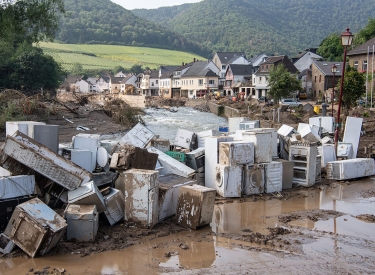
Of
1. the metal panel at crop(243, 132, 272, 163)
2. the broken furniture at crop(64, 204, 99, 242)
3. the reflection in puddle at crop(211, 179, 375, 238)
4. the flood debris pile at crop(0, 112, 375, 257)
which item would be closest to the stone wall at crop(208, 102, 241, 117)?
the flood debris pile at crop(0, 112, 375, 257)

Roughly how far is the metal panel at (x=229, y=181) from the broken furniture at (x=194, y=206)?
6.45 ft

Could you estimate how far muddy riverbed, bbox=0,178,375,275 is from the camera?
557cm

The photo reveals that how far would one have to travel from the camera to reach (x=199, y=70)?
68.8m

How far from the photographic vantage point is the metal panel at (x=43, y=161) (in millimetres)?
6664

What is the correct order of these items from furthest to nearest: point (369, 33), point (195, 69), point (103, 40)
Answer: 1. point (103, 40)
2. point (195, 69)
3. point (369, 33)

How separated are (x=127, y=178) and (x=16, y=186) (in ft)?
5.56

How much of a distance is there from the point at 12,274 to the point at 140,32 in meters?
149

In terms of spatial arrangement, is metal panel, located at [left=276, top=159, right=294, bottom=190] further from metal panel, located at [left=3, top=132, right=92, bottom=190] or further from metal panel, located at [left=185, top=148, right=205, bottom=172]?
metal panel, located at [left=3, top=132, right=92, bottom=190]

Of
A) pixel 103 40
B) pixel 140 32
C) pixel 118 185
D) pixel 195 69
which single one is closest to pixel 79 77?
pixel 195 69

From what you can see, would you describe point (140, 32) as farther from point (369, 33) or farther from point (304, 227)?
point (304, 227)

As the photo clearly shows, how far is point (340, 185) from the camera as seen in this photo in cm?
1095

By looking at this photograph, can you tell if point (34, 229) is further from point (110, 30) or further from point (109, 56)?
point (110, 30)

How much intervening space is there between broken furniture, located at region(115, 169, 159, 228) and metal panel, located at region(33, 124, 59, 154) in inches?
67.1

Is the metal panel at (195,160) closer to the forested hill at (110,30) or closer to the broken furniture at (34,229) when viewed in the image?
the broken furniture at (34,229)
